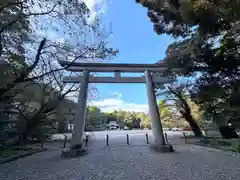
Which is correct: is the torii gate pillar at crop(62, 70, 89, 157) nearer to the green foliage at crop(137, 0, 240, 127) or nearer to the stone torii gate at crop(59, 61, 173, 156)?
the stone torii gate at crop(59, 61, 173, 156)

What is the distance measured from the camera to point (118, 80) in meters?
11.1

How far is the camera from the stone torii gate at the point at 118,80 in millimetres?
9302

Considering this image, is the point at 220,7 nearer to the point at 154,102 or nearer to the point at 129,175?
the point at 129,175

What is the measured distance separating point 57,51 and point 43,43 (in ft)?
1.65

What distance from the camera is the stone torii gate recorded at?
9302 millimetres

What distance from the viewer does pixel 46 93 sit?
13.0m

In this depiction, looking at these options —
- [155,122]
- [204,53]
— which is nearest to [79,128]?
[155,122]

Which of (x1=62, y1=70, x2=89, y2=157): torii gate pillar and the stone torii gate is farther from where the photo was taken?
the stone torii gate

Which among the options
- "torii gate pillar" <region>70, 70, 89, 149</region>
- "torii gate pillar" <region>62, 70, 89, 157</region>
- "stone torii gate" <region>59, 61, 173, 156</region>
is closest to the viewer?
"torii gate pillar" <region>62, 70, 89, 157</region>

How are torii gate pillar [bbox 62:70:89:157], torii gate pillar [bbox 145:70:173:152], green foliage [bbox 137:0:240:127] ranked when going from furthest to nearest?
torii gate pillar [bbox 145:70:173:152], torii gate pillar [bbox 62:70:89:157], green foliage [bbox 137:0:240:127]

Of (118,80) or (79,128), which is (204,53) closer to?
(118,80)

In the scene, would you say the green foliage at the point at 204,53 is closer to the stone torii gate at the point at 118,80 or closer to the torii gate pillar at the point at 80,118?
the stone torii gate at the point at 118,80

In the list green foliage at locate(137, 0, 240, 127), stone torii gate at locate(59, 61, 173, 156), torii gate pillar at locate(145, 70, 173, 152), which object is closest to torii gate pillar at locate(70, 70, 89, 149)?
stone torii gate at locate(59, 61, 173, 156)

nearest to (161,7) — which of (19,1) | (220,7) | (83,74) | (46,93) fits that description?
(220,7)
